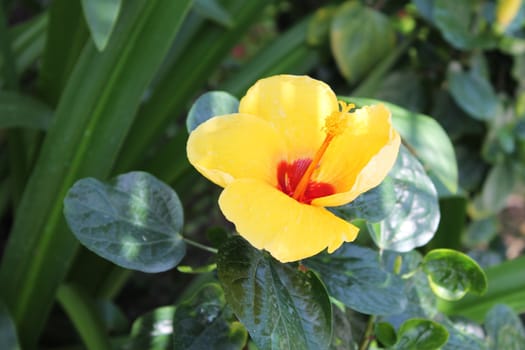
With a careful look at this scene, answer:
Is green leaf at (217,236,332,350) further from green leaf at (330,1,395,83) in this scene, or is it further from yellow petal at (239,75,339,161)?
green leaf at (330,1,395,83)

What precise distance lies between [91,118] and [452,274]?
0.50 metres

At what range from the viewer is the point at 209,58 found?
1196mm

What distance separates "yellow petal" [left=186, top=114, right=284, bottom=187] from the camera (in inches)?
19.0

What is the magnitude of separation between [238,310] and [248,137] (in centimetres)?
14

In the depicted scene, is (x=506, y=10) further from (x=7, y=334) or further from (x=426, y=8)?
(x=7, y=334)

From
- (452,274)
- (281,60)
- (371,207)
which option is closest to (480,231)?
(281,60)

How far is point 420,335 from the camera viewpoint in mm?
587

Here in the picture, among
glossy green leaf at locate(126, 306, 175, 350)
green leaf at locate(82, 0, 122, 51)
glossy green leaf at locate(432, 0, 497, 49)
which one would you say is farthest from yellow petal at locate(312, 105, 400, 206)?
glossy green leaf at locate(432, 0, 497, 49)

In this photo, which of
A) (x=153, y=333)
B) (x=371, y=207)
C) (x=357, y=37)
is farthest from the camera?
(x=357, y=37)

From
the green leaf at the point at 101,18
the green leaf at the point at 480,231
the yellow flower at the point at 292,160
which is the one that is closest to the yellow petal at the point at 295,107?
the yellow flower at the point at 292,160

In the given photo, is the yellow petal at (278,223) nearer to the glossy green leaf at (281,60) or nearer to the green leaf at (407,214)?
the green leaf at (407,214)

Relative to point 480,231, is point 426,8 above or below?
above

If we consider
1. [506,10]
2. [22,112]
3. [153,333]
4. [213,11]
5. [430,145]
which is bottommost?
[22,112]

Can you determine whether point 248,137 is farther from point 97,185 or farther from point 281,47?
point 281,47
